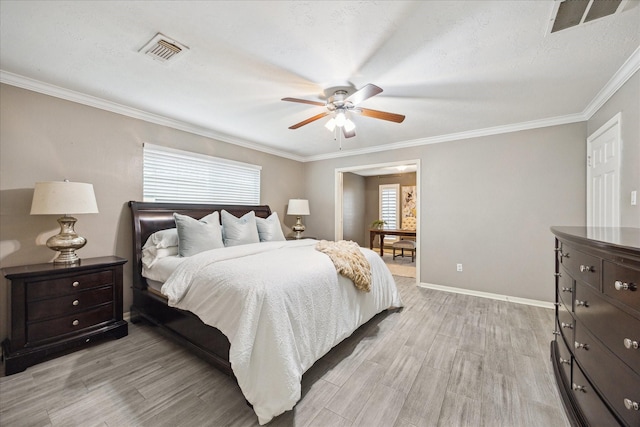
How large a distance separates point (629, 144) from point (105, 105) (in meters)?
4.99

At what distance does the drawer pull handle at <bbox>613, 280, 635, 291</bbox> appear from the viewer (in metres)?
0.90

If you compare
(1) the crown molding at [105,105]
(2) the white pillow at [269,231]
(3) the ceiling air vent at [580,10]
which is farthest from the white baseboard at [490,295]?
(1) the crown molding at [105,105]

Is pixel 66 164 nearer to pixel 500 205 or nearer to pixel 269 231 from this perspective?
pixel 269 231

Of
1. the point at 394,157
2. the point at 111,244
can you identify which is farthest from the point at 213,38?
the point at 394,157

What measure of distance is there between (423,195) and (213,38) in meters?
3.57

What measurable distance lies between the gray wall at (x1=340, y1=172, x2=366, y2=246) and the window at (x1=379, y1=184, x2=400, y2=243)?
59cm

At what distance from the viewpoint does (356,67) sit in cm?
204

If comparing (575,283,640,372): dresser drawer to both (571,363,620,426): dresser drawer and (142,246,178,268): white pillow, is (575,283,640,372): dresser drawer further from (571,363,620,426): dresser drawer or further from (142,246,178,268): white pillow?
(142,246,178,268): white pillow

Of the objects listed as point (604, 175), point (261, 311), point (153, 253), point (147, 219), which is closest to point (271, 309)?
point (261, 311)

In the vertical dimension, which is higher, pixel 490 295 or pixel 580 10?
pixel 580 10

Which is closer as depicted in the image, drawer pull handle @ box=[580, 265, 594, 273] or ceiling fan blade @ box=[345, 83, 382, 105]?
drawer pull handle @ box=[580, 265, 594, 273]

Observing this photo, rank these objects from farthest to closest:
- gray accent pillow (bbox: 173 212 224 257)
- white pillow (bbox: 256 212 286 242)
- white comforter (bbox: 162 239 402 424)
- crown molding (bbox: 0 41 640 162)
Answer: white pillow (bbox: 256 212 286 242), gray accent pillow (bbox: 173 212 224 257), crown molding (bbox: 0 41 640 162), white comforter (bbox: 162 239 402 424)

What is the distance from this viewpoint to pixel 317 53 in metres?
1.87

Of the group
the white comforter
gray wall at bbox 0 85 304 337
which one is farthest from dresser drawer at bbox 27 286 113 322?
the white comforter
